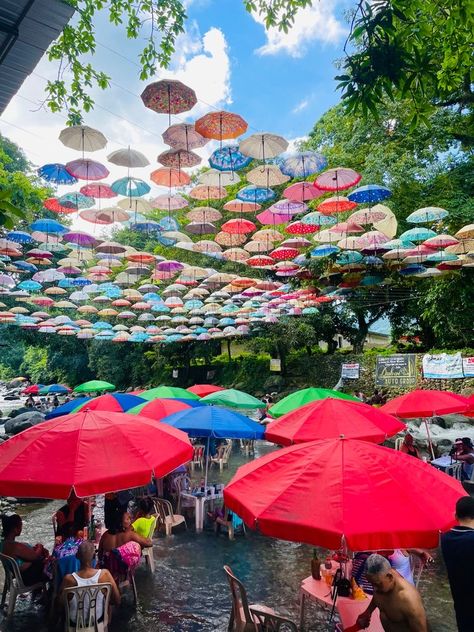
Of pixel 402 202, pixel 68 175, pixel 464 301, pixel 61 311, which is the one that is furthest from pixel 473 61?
pixel 61 311

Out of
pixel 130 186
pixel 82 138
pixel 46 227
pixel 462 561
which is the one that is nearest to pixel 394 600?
pixel 462 561

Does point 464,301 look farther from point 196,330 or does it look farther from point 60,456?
point 60,456

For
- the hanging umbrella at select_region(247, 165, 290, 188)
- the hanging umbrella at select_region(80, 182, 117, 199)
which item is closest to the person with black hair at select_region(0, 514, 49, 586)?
the hanging umbrella at select_region(80, 182, 117, 199)

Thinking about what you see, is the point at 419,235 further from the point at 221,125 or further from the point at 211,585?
the point at 211,585

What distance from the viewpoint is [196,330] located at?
24.7m

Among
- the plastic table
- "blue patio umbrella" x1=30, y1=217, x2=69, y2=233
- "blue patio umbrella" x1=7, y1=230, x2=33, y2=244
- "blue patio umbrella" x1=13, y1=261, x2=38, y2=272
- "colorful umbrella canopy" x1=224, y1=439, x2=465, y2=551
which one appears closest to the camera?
"colorful umbrella canopy" x1=224, y1=439, x2=465, y2=551

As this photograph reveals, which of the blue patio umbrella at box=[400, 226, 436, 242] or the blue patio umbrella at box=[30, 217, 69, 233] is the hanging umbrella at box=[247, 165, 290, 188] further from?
the blue patio umbrella at box=[30, 217, 69, 233]

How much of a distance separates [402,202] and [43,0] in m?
14.9

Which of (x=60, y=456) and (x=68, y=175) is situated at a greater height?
(x=68, y=175)

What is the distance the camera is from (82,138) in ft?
25.0

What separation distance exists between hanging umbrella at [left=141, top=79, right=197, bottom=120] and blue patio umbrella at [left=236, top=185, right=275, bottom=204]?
2.30 metres

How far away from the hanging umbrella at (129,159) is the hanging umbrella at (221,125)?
143 centimetres

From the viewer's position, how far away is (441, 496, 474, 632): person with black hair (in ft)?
9.53

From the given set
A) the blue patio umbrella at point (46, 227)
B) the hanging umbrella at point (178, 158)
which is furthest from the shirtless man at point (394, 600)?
the blue patio umbrella at point (46, 227)
